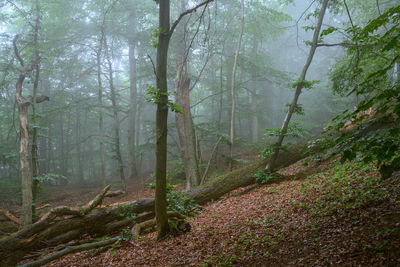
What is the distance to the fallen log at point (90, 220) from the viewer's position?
5.89 meters

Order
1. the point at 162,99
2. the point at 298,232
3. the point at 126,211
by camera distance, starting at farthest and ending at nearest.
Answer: the point at 126,211, the point at 162,99, the point at 298,232

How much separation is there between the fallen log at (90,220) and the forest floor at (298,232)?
726 millimetres

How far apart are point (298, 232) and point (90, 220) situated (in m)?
5.74

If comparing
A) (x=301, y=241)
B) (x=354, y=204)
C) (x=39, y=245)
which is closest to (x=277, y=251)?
(x=301, y=241)

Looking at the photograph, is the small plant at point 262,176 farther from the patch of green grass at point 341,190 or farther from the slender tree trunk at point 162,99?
the slender tree trunk at point 162,99

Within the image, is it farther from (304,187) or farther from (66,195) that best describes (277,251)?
(66,195)

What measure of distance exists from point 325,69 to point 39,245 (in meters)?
27.0

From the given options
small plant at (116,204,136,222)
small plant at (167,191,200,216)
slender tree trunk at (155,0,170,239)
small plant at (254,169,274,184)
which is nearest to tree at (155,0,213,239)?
slender tree trunk at (155,0,170,239)

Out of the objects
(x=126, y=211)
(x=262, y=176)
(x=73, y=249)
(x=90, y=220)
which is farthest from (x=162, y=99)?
(x=262, y=176)

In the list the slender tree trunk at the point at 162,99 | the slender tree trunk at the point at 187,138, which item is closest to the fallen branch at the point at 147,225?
the slender tree trunk at the point at 162,99

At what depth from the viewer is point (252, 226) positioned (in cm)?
547

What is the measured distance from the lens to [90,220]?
23.1 feet

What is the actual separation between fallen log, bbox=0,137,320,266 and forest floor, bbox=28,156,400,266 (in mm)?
726

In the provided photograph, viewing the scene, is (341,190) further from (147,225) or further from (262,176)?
(147,225)
